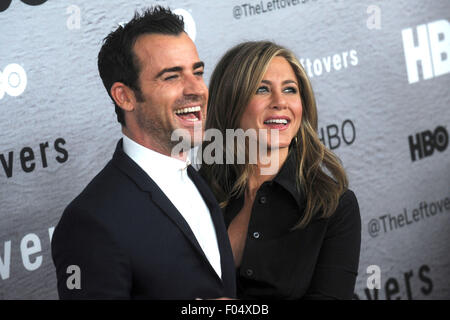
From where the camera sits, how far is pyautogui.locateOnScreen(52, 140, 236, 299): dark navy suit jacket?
3.56ft

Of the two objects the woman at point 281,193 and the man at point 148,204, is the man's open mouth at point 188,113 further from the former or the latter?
the woman at point 281,193

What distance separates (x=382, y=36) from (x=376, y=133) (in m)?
0.43

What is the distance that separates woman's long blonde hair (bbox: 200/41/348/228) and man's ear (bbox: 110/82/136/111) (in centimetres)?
A: 47

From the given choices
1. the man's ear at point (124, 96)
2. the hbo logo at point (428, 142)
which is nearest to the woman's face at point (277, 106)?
the man's ear at point (124, 96)

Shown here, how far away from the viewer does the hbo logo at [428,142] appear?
287 cm

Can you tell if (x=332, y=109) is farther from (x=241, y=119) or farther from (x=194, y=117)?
(x=194, y=117)

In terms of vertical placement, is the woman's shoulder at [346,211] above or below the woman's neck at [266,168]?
below

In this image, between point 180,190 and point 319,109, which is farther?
point 319,109

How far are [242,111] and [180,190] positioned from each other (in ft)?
1.51

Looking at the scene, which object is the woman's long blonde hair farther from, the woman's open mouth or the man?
the man

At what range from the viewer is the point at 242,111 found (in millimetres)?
1665

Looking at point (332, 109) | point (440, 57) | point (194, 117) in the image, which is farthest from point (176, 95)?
point (440, 57)

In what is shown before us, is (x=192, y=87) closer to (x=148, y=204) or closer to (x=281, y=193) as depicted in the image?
(x=148, y=204)

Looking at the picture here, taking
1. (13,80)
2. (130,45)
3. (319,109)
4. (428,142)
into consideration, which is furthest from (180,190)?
(428,142)
